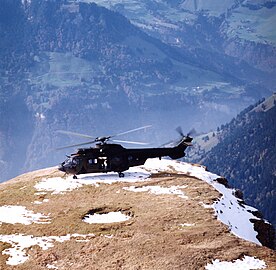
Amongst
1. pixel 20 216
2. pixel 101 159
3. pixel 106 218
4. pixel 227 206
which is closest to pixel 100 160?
pixel 101 159

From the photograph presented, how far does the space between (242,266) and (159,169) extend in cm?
3033

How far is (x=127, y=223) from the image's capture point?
42406 mm

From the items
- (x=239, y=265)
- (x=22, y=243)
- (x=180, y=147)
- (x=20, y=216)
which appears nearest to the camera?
(x=239, y=265)

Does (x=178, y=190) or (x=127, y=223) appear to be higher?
(x=127, y=223)

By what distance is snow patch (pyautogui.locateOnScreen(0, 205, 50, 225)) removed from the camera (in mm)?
43938

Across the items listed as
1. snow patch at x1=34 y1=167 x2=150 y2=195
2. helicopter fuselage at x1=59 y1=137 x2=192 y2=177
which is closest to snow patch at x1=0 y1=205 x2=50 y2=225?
snow patch at x1=34 y1=167 x2=150 y2=195

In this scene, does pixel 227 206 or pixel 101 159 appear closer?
pixel 227 206

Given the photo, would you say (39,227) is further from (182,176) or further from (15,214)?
(182,176)

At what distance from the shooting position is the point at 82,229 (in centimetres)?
4131

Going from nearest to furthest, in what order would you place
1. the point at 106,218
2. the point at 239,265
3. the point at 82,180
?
the point at 239,265 < the point at 106,218 < the point at 82,180

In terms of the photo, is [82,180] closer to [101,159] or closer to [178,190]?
[101,159]

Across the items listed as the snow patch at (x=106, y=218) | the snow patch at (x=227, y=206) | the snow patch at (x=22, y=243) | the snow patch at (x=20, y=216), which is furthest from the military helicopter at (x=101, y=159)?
the snow patch at (x=22, y=243)

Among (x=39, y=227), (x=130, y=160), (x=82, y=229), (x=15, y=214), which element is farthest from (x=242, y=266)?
(x=130, y=160)

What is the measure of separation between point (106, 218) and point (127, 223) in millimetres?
3238
